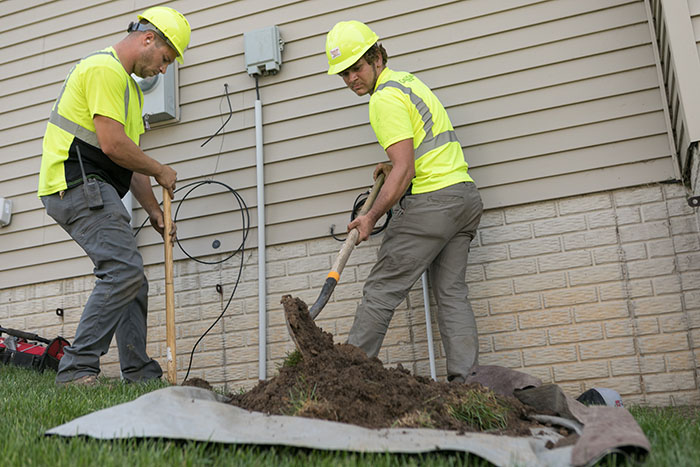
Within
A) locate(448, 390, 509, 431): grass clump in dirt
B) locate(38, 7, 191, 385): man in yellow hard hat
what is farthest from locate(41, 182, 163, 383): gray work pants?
locate(448, 390, 509, 431): grass clump in dirt

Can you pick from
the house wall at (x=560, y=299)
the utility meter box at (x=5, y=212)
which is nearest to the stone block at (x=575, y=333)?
the house wall at (x=560, y=299)

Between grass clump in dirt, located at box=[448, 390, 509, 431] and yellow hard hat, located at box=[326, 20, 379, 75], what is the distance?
6.96 ft

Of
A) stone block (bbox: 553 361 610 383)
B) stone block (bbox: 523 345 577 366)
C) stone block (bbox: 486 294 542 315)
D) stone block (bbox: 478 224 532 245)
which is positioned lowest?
stone block (bbox: 553 361 610 383)

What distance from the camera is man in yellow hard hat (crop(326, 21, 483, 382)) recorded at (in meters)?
3.50

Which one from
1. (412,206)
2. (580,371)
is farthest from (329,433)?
(580,371)

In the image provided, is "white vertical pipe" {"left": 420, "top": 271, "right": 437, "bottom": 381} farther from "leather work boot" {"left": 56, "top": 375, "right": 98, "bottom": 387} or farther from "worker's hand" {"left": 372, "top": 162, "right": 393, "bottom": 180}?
"leather work boot" {"left": 56, "top": 375, "right": 98, "bottom": 387}

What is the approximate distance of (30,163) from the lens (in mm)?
5344

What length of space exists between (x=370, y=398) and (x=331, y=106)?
2685 millimetres

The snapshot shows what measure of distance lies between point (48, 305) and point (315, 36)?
3.04 meters

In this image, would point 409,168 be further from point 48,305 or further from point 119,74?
point 48,305

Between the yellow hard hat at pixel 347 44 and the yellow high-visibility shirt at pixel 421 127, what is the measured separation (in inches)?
7.9

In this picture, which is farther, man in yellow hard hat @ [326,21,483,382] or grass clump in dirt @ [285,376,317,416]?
man in yellow hard hat @ [326,21,483,382]

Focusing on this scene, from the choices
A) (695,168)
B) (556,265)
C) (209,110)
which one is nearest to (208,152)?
(209,110)

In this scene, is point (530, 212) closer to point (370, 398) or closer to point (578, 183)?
point (578, 183)
